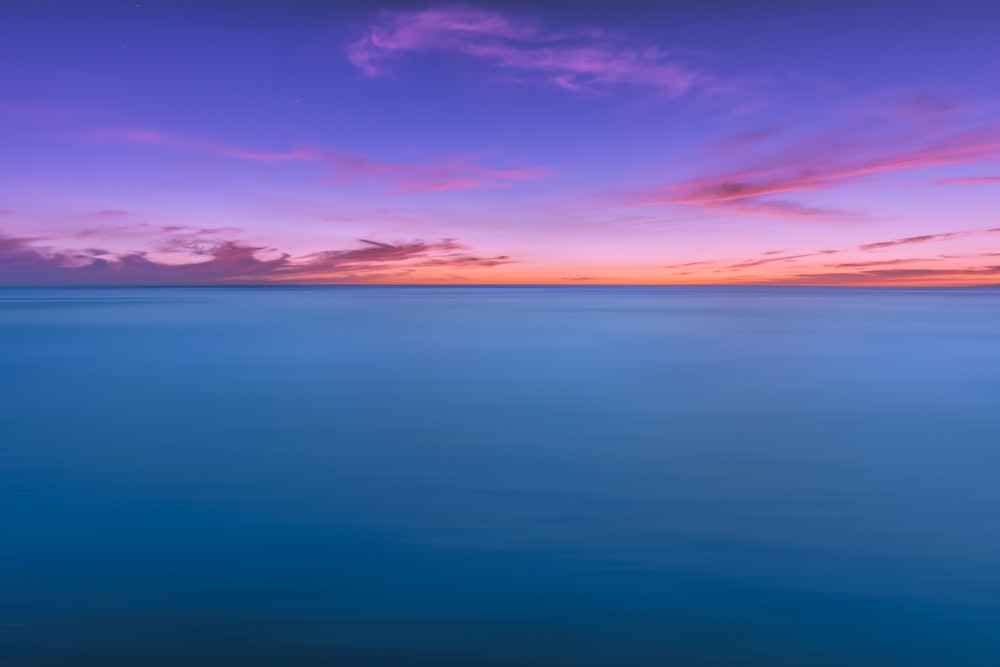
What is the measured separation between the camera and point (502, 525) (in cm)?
569

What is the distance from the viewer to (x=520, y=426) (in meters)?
9.27

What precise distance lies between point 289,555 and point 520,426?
479cm

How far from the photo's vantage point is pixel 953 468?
738cm

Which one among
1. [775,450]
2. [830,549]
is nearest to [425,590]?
[830,549]

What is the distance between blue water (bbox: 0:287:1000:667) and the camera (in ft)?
13.2

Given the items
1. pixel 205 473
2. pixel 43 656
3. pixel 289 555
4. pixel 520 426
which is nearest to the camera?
pixel 43 656

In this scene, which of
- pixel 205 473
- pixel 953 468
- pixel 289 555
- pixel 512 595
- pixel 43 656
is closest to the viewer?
pixel 43 656

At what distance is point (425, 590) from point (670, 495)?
3.16 metres

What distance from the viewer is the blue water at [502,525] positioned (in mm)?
4027

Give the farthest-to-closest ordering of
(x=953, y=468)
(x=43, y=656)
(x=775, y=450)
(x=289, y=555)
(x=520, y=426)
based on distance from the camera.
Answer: (x=520, y=426)
(x=775, y=450)
(x=953, y=468)
(x=289, y=555)
(x=43, y=656)

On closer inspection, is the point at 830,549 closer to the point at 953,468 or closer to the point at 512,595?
the point at 512,595

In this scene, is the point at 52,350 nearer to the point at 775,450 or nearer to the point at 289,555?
the point at 289,555

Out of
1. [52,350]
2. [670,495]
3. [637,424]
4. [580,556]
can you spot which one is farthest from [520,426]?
[52,350]

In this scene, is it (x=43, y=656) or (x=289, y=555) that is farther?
(x=289, y=555)
